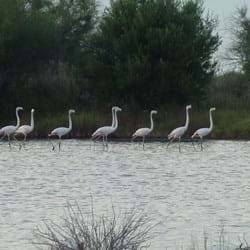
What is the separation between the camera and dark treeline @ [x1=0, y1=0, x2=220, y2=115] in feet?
131

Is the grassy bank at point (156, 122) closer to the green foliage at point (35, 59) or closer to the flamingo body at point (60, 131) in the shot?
the green foliage at point (35, 59)

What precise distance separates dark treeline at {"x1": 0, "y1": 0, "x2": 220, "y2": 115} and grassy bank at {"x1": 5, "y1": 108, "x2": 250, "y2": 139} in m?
1.28

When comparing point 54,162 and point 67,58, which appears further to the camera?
point 67,58

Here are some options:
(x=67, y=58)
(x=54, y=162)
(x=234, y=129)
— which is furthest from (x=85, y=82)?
(x=54, y=162)

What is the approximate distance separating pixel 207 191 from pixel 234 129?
619 inches

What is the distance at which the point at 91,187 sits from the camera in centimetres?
2144

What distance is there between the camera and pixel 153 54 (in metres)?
40.2

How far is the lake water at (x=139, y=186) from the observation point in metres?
15.5

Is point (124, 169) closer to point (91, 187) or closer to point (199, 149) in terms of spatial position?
point (91, 187)

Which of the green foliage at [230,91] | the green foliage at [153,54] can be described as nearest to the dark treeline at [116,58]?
the green foliage at [153,54]

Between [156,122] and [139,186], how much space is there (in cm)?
1682

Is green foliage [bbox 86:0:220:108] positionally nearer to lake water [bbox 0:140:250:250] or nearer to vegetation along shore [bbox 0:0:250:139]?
vegetation along shore [bbox 0:0:250:139]

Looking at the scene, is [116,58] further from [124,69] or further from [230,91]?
[230,91]

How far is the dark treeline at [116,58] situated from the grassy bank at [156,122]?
1.28 m
